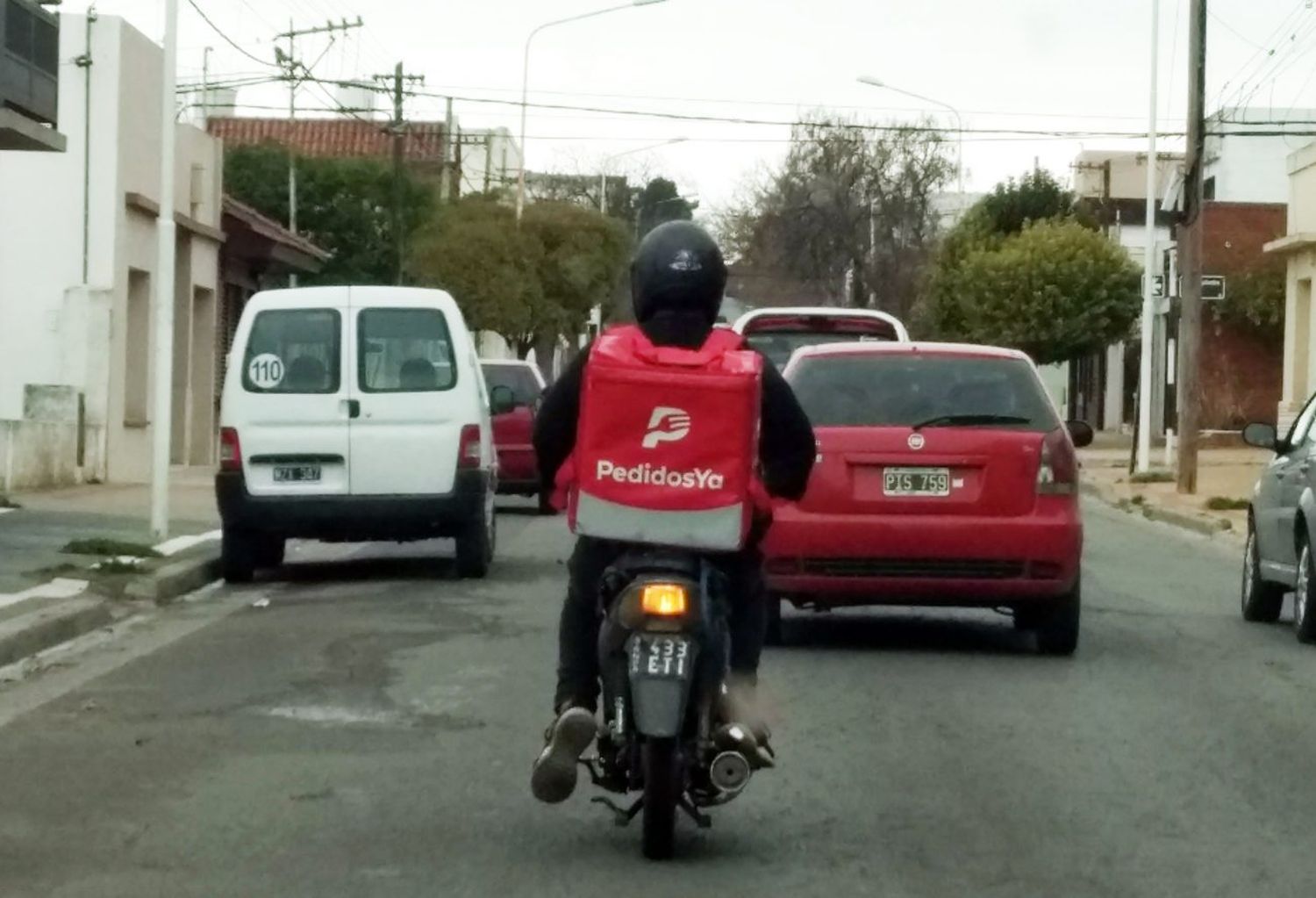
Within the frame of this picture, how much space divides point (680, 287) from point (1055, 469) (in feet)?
19.0

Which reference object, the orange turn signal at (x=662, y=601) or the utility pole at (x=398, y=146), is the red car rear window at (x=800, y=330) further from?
the utility pole at (x=398, y=146)

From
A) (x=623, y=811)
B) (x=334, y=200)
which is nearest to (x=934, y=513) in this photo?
(x=623, y=811)

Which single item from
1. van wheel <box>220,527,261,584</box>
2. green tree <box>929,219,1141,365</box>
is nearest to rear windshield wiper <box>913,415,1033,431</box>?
van wheel <box>220,527,261,584</box>

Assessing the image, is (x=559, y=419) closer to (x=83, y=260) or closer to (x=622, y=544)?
(x=622, y=544)

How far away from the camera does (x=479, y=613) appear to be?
14.9 meters

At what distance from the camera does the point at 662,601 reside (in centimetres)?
685

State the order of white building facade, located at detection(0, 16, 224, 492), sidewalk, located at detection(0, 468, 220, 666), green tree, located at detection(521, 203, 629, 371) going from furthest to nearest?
green tree, located at detection(521, 203, 629, 371) → white building facade, located at detection(0, 16, 224, 492) → sidewalk, located at detection(0, 468, 220, 666)

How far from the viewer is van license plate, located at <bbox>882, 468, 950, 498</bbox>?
1244 centimetres

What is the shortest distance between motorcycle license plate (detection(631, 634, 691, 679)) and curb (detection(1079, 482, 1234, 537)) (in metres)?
18.7

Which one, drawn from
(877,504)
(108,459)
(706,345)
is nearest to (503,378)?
(108,459)

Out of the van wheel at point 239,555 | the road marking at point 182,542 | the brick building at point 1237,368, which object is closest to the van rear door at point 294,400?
the van wheel at point 239,555

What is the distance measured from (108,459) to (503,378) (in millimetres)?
5081

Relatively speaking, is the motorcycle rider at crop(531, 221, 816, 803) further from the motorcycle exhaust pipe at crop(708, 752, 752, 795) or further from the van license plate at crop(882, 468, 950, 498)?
the van license plate at crop(882, 468, 950, 498)

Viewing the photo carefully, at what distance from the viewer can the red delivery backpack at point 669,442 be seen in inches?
271
